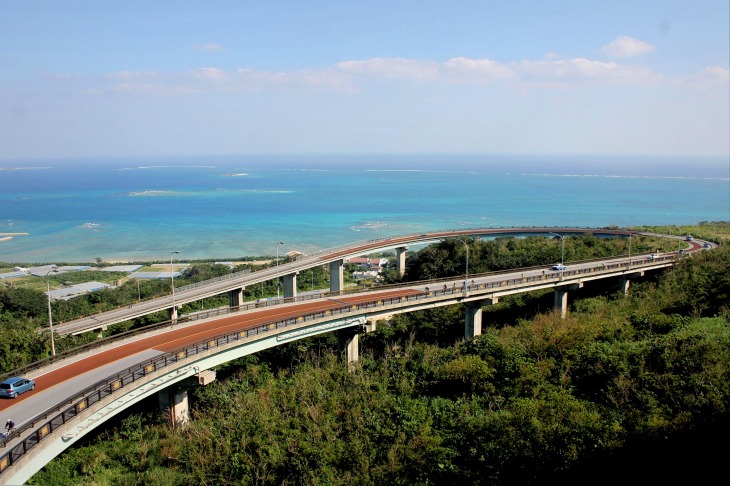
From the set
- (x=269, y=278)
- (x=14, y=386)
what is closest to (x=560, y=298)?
(x=269, y=278)

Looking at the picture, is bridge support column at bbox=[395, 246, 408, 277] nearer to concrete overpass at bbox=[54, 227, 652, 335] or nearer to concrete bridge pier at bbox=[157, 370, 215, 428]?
concrete overpass at bbox=[54, 227, 652, 335]

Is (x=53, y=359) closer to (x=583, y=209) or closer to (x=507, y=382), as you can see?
(x=507, y=382)

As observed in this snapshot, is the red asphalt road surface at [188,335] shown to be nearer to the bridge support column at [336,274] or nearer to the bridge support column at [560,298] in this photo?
the bridge support column at [560,298]

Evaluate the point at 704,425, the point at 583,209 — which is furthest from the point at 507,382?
the point at 583,209

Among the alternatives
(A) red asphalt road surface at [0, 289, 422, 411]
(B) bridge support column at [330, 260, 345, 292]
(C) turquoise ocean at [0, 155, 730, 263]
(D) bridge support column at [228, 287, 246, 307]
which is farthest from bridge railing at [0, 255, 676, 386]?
(C) turquoise ocean at [0, 155, 730, 263]

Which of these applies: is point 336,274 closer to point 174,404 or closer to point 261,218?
point 174,404
